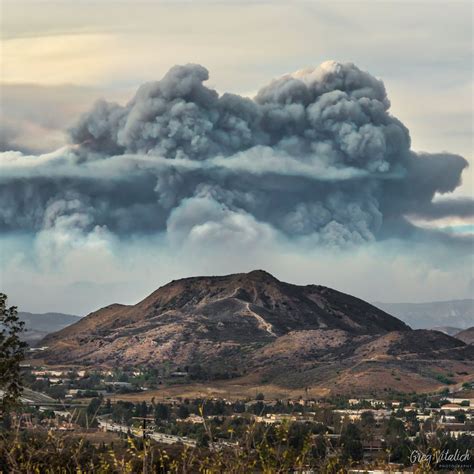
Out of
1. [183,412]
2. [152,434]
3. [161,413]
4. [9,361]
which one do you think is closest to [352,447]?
[152,434]

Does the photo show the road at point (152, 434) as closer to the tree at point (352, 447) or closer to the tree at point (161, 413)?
the tree at point (161, 413)

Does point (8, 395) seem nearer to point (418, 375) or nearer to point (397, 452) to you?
point (397, 452)

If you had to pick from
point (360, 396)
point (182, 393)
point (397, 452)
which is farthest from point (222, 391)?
point (397, 452)

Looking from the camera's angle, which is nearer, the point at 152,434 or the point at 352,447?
the point at 352,447

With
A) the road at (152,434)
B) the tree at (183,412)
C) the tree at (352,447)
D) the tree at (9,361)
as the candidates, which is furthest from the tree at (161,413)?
the tree at (9,361)

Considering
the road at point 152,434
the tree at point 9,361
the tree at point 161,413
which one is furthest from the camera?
the tree at point 161,413

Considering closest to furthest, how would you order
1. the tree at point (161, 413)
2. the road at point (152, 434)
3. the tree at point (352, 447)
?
the tree at point (352, 447), the road at point (152, 434), the tree at point (161, 413)

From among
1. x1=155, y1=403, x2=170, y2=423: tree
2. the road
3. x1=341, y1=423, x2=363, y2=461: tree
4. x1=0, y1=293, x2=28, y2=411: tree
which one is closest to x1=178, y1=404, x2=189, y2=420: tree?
x1=155, y1=403, x2=170, y2=423: tree

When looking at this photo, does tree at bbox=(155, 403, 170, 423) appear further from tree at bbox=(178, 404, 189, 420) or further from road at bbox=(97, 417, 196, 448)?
road at bbox=(97, 417, 196, 448)

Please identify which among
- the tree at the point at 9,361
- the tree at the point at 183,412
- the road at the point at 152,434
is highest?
the tree at the point at 9,361

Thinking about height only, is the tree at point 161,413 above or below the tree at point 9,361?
below

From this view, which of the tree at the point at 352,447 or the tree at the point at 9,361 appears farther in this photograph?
the tree at the point at 352,447

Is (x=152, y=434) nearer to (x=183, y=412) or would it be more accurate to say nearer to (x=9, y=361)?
(x=183, y=412)
